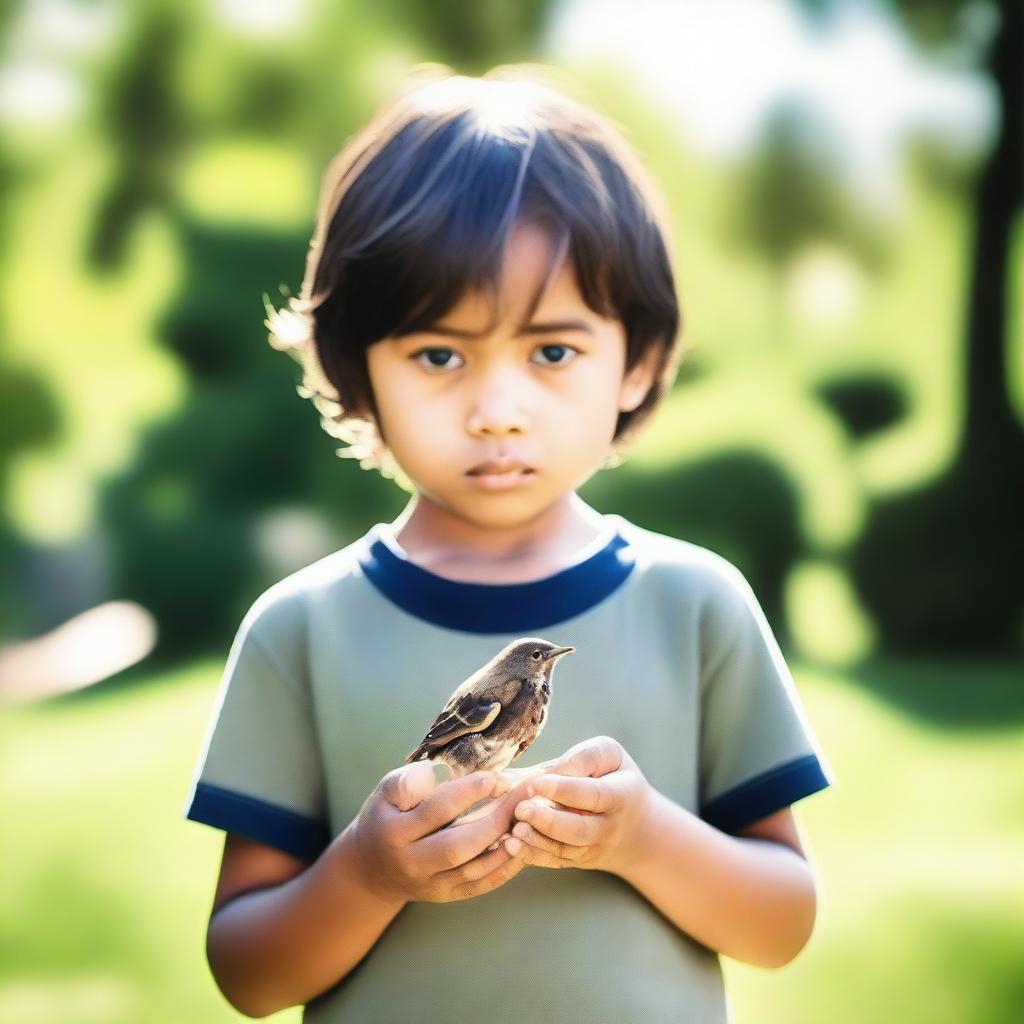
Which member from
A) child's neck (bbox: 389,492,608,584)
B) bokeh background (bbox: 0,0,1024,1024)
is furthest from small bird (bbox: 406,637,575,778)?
bokeh background (bbox: 0,0,1024,1024)

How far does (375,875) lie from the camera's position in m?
0.92

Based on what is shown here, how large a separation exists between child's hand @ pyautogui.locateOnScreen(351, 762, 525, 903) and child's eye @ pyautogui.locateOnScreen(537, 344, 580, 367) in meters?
0.27

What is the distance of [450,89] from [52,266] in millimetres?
2137

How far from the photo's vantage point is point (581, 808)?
0.87 m

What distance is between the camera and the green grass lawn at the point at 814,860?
1.80 m

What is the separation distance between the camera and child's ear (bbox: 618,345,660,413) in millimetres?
1069

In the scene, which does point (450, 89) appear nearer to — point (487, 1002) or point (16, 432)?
point (487, 1002)

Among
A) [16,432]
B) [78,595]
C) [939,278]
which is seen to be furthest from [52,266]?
[939,278]

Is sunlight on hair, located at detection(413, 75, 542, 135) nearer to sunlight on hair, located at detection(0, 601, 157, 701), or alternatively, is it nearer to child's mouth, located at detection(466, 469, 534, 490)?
child's mouth, located at detection(466, 469, 534, 490)

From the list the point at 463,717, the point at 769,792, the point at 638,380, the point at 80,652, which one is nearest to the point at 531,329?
the point at 638,380

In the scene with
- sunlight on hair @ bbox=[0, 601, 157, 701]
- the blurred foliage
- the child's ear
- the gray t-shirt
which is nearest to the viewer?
the gray t-shirt

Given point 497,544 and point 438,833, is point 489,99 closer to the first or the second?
point 497,544

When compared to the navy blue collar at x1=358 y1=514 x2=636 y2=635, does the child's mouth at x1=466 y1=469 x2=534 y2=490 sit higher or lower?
higher

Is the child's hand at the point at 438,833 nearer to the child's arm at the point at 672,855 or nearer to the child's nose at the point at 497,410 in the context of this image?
the child's arm at the point at 672,855
